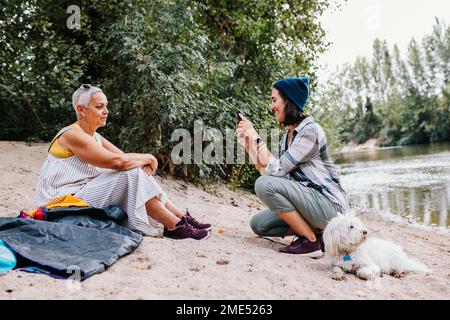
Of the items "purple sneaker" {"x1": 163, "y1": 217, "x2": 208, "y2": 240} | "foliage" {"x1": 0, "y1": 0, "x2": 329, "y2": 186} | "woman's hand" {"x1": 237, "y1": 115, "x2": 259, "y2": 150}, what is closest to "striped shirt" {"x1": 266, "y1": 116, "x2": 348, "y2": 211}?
"woman's hand" {"x1": 237, "y1": 115, "x2": 259, "y2": 150}

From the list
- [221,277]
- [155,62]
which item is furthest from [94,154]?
[155,62]

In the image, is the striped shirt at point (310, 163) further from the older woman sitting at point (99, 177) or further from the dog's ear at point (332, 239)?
the older woman sitting at point (99, 177)

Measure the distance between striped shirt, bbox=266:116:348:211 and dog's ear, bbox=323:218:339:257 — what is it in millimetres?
518

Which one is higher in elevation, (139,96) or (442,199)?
(139,96)

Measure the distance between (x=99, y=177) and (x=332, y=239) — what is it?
195 cm

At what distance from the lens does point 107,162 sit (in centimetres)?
363

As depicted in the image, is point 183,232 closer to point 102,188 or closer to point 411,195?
point 102,188

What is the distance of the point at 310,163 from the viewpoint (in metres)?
3.80

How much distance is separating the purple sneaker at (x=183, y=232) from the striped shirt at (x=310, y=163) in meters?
0.82

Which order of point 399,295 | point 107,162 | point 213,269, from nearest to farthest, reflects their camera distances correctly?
1. point 399,295
2. point 213,269
3. point 107,162

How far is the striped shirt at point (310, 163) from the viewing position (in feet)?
12.1
